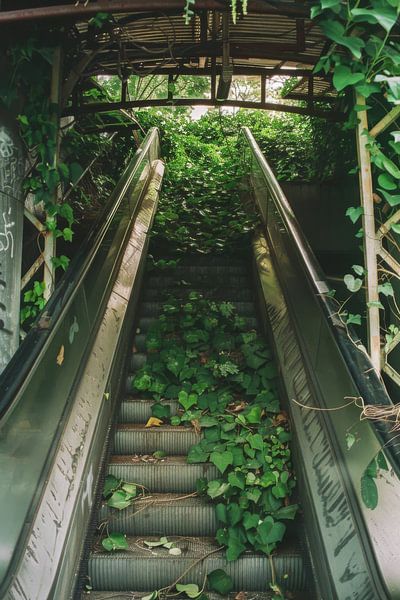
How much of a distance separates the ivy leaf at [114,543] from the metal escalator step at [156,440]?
0.71m

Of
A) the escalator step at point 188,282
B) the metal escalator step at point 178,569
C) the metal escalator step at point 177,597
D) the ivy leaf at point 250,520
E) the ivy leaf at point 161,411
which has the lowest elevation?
the metal escalator step at point 177,597

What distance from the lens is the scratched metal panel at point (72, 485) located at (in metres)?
2.39

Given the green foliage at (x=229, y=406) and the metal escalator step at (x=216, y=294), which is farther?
the metal escalator step at (x=216, y=294)

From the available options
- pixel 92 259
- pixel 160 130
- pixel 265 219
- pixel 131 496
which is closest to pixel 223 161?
pixel 160 130

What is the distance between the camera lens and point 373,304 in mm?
2652

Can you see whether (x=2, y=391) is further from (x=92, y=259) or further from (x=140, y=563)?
(x=92, y=259)

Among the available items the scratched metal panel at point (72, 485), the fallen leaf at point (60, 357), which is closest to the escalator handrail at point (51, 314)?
the fallen leaf at point (60, 357)

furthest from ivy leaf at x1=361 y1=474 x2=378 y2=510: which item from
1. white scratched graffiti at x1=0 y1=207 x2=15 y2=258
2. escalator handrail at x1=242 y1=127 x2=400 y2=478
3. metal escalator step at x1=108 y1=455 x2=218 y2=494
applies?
white scratched graffiti at x1=0 y1=207 x2=15 y2=258

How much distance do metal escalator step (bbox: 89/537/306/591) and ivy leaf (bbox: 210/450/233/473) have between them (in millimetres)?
492

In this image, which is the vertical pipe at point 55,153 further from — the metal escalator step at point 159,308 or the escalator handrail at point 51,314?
the metal escalator step at point 159,308

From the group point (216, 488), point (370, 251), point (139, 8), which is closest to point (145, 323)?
point (216, 488)

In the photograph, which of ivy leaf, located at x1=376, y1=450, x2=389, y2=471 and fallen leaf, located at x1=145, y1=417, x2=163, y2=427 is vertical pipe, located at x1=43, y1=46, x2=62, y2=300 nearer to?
fallen leaf, located at x1=145, y1=417, x2=163, y2=427

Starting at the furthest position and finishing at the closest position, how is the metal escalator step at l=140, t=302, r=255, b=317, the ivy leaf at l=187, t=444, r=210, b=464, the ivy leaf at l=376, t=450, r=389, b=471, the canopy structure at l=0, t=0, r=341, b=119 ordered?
the metal escalator step at l=140, t=302, r=255, b=317, the canopy structure at l=0, t=0, r=341, b=119, the ivy leaf at l=187, t=444, r=210, b=464, the ivy leaf at l=376, t=450, r=389, b=471

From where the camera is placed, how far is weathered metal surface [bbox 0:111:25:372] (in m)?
3.83
